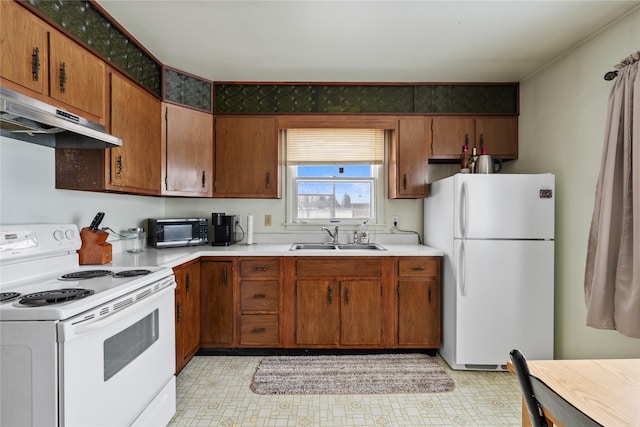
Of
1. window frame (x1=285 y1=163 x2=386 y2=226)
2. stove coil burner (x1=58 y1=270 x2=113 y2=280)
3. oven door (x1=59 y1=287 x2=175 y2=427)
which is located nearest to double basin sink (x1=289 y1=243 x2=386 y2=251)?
window frame (x1=285 y1=163 x2=386 y2=226)

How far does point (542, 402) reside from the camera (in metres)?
0.64

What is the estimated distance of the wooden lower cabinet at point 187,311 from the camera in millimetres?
2287

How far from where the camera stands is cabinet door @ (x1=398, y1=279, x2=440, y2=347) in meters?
2.68

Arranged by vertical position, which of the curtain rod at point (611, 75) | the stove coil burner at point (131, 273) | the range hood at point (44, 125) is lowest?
the stove coil burner at point (131, 273)

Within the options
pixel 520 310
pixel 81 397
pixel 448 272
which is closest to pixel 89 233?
pixel 81 397

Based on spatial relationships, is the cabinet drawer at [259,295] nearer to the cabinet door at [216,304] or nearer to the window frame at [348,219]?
the cabinet door at [216,304]

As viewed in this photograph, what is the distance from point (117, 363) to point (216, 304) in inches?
52.1

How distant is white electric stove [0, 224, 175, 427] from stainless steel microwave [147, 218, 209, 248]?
32.4 inches

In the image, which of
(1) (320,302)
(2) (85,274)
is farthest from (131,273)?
(1) (320,302)

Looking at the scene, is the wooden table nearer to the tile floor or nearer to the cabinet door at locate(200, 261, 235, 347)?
the tile floor

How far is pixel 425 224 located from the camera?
321cm

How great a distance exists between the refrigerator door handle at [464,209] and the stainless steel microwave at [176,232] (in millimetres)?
2251

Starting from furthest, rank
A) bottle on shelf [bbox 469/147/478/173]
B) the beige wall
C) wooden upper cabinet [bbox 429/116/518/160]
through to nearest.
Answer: wooden upper cabinet [bbox 429/116/518/160] < bottle on shelf [bbox 469/147/478/173] < the beige wall

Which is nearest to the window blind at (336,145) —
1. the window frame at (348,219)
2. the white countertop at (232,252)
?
the window frame at (348,219)
